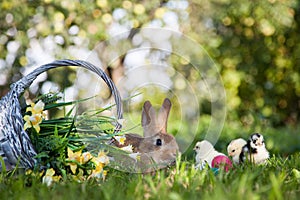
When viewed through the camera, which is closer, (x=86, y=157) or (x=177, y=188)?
(x=177, y=188)

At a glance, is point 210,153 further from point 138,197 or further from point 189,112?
point 138,197

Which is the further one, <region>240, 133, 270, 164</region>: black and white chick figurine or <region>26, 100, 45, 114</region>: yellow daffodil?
<region>240, 133, 270, 164</region>: black and white chick figurine

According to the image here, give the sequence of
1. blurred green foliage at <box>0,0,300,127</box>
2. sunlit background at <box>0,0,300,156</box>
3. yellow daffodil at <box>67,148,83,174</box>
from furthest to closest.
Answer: blurred green foliage at <box>0,0,300,127</box>
sunlit background at <box>0,0,300,156</box>
yellow daffodil at <box>67,148,83,174</box>

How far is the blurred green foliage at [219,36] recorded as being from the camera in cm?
527

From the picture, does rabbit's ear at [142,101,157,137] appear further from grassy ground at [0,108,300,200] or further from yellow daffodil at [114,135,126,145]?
grassy ground at [0,108,300,200]

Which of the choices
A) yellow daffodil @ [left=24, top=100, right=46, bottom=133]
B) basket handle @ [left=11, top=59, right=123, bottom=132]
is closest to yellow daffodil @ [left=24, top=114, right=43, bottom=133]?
yellow daffodil @ [left=24, top=100, right=46, bottom=133]

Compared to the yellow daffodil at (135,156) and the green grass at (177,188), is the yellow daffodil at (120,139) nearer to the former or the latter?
the yellow daffodil at (135,156)

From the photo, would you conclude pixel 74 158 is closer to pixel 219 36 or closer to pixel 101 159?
pixel 101 159

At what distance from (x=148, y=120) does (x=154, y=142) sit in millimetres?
103

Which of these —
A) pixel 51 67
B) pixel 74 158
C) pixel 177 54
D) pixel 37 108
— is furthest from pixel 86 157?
pixel 177 54

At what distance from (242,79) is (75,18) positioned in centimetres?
286

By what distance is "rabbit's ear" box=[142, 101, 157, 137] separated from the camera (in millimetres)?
1977

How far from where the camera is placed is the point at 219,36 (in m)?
6.84

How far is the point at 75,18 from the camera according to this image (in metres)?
5.39
